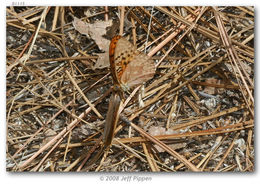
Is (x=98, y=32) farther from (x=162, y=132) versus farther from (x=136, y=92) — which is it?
(x=162, y=132)

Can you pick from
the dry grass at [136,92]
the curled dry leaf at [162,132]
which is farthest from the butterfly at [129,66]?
the curled dry leaf at [162,132]

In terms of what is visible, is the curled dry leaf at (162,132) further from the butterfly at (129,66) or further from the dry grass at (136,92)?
the butterfly at (129,66)

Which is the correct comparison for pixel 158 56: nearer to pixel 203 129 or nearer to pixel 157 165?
pixel 203 129

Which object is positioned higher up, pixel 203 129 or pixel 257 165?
pixel 203 129

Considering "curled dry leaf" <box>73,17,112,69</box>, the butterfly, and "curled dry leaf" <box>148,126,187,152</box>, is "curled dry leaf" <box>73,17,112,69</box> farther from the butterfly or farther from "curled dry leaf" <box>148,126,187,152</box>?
"curled dry leaf" <box>148,126,187,152</box>

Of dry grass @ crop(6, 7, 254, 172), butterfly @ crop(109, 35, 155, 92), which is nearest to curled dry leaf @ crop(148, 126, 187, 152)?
dry grass @ crop(6, 7, 254, 172)

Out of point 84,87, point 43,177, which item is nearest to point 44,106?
point 84,87
